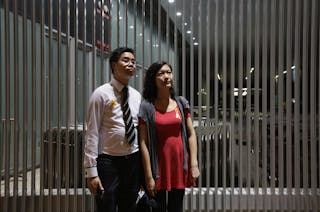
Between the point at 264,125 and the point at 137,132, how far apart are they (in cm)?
145

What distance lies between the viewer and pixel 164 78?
88.9 inches

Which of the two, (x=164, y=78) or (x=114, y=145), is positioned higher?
(x=164, y=78)

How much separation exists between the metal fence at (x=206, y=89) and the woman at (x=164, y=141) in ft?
2.96

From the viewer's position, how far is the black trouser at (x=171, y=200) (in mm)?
2336

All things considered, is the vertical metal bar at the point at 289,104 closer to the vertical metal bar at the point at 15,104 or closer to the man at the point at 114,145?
A: the man at the point at 114,145

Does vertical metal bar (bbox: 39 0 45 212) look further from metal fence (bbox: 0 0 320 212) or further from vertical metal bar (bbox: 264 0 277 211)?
vertical metal bar (bbox: 264 0 277 211)

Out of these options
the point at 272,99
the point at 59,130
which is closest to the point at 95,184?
the point at 59,130

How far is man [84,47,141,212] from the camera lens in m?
2.10

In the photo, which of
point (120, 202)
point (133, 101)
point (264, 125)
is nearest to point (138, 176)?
point (120, 202)

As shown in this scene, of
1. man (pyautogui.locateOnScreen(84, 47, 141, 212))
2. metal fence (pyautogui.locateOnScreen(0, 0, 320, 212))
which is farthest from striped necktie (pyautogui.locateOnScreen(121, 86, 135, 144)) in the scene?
metal fence (pyautogui.locateOnScreen(0, 0, 320, 212))

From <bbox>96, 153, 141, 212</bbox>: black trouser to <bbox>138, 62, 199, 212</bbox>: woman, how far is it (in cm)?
7

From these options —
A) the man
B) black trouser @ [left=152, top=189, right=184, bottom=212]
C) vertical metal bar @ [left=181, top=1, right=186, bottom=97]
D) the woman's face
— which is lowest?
black trouser @ [left=152, top=189, right=184, bottom=212]

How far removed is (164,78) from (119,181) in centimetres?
71

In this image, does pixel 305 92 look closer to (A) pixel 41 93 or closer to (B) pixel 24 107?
(A) pixel 41 93
